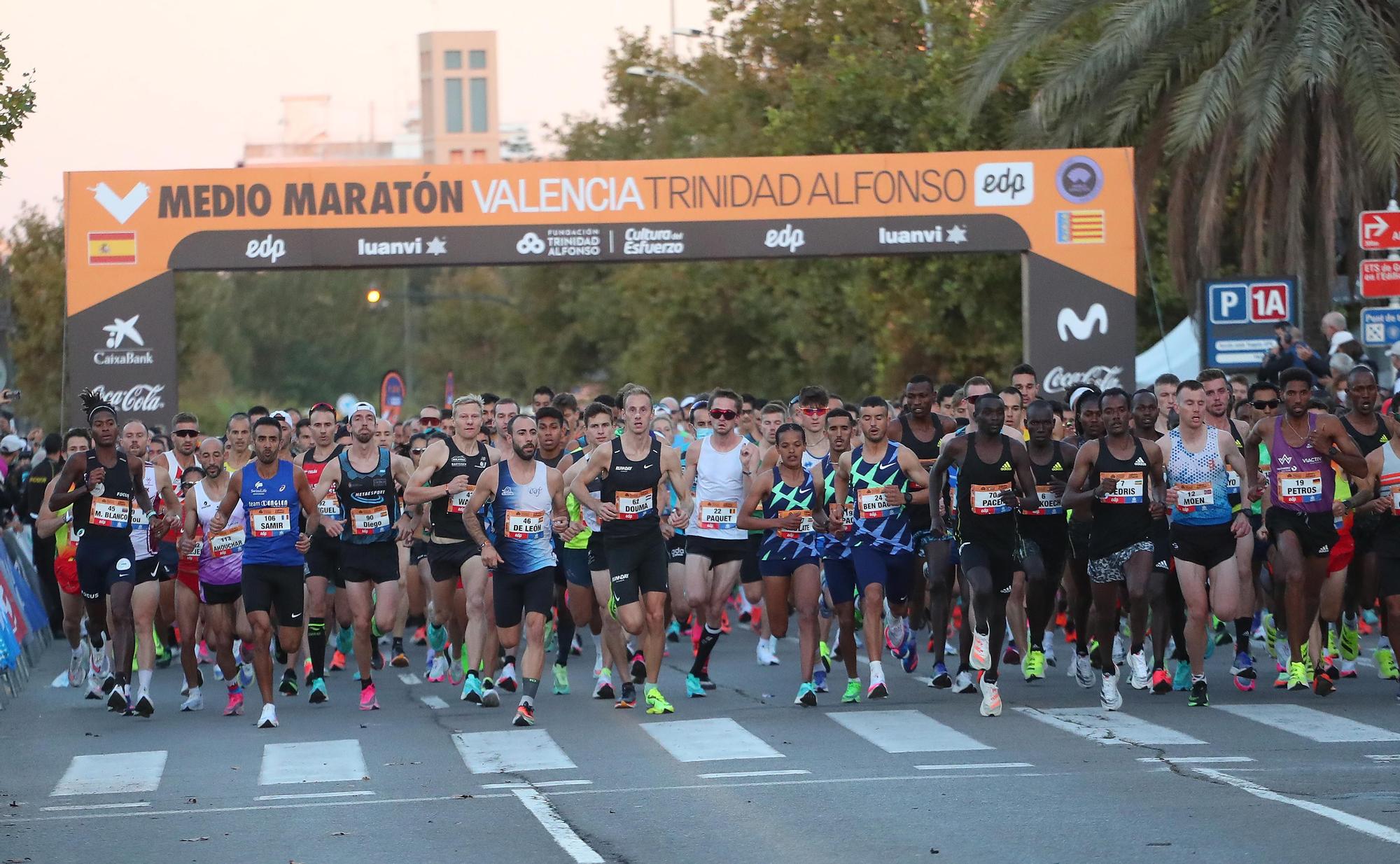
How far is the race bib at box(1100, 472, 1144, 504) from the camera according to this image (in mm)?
13188

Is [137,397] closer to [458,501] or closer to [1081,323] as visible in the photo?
[458,501]

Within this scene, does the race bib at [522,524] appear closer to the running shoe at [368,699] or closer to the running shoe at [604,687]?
the running shoe at [604,687]

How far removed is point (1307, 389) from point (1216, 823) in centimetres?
555

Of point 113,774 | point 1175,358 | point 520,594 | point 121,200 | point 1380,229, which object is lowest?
point 113,774

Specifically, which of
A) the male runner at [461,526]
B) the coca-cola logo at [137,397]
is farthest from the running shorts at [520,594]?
the coca-cola logo at [137,397]

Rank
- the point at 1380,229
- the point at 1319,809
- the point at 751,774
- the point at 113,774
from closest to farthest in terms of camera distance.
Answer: the point at 1319,809, the point at 751,774, the point at 113,774, the point at 1380,229

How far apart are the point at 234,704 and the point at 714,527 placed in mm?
3460

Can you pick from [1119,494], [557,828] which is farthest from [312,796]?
[1119,494]

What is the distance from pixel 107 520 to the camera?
14.4 metres

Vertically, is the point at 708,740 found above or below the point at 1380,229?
below

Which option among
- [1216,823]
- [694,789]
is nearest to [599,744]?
[694,789]

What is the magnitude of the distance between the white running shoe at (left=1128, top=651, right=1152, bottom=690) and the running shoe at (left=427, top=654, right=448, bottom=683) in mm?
5468

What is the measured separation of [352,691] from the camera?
51.4ft

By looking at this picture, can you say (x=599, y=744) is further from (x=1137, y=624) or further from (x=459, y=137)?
(x=459, y=137)
